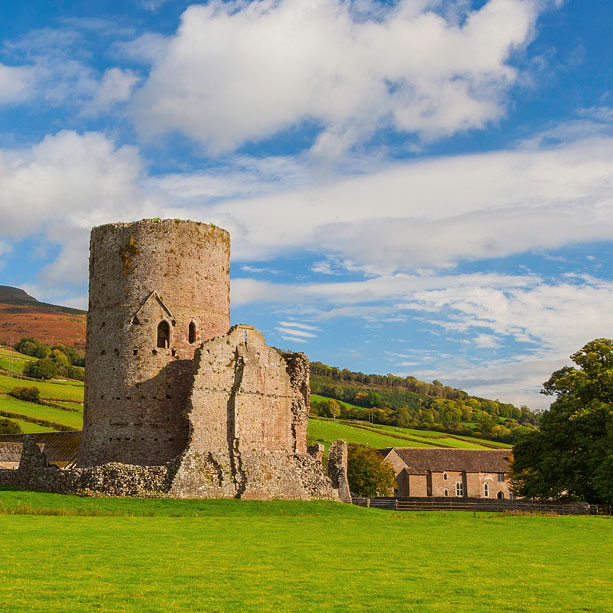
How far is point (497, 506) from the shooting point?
126 feet

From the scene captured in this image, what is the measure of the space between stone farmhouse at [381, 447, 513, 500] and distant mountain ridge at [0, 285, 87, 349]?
3051 inches

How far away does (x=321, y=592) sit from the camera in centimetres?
1144

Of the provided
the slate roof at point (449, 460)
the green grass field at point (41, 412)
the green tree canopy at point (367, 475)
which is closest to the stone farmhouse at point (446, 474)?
the slate roof at point (449, 460)

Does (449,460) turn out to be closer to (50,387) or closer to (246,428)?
(50,387)

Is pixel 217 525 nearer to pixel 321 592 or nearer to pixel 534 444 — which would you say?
pixel 321 592

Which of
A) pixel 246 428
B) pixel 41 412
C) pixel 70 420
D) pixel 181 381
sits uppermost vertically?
pixel 181 381

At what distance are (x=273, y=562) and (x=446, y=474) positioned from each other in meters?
68.9

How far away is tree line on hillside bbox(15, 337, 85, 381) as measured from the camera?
330 feet

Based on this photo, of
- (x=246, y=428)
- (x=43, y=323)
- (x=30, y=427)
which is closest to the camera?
(x=246, y=428)

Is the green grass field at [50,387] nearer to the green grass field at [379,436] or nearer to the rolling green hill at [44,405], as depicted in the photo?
the rolling green hill at [44,405]

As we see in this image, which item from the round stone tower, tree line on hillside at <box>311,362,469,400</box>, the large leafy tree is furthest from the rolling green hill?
tree line on hillside at <box>311,362,469,400</box>

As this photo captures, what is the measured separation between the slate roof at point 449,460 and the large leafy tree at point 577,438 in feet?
132

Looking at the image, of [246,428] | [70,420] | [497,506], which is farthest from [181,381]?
[70,420]

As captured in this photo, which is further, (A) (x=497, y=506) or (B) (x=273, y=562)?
(A) (x=497, y=506)
